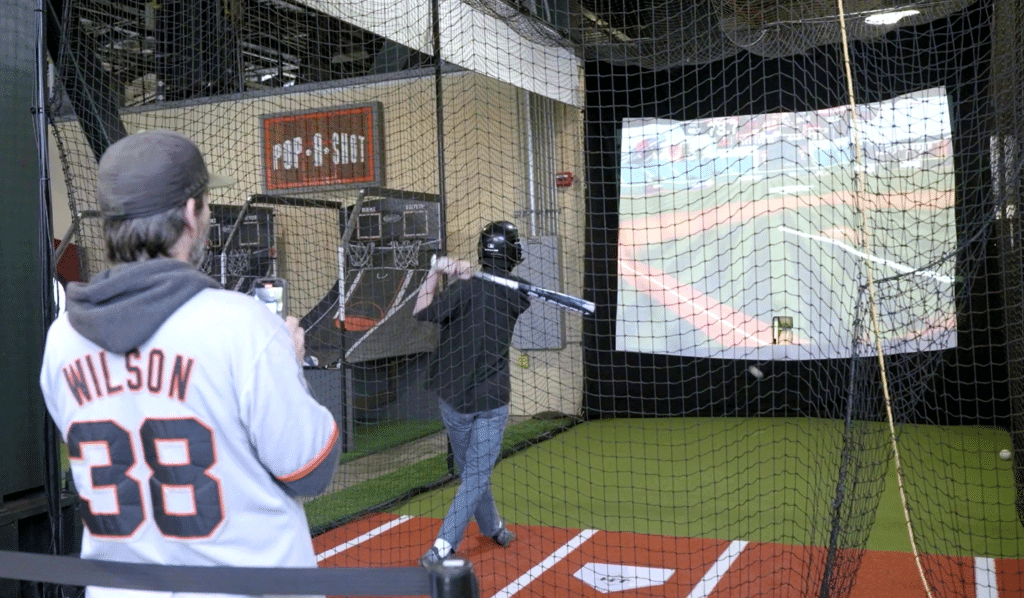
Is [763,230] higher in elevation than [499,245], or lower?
higher

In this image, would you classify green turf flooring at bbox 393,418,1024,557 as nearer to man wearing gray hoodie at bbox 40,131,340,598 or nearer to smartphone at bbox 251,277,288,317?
smartphone at bbox 251,277,288,317

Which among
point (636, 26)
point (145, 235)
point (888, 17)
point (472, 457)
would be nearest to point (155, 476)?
point (145, 235)

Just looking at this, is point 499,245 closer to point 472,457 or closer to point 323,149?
point 472,457

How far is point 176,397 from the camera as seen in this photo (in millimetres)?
1182

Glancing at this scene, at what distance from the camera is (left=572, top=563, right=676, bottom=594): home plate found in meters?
3.62

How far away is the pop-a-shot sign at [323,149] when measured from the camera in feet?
18.0

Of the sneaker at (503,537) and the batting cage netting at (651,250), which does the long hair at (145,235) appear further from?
the sneaker at (503,537)

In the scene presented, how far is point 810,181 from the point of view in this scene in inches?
287

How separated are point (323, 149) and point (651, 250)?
10.3ft

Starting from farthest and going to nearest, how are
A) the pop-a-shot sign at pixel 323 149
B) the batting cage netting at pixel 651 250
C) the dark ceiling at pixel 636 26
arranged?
the pop-a-shot sign at pixel 323 149 < the dark ceiling at pixel 636 26 < the batting cage netting at pixel 651 250

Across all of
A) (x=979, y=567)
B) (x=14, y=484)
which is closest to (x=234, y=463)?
(x=14, y=484)

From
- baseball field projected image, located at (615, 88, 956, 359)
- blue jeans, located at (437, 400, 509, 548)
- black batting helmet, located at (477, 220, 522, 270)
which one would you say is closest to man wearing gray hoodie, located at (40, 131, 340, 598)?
blue jeans, located at (437, 400, 509, 548)

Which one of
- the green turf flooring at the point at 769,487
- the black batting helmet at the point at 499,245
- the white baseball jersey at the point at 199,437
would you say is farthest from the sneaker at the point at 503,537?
the white baseball jersey at the point at 199,437

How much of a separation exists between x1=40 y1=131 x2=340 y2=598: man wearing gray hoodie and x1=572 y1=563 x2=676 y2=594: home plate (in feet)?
8.44
